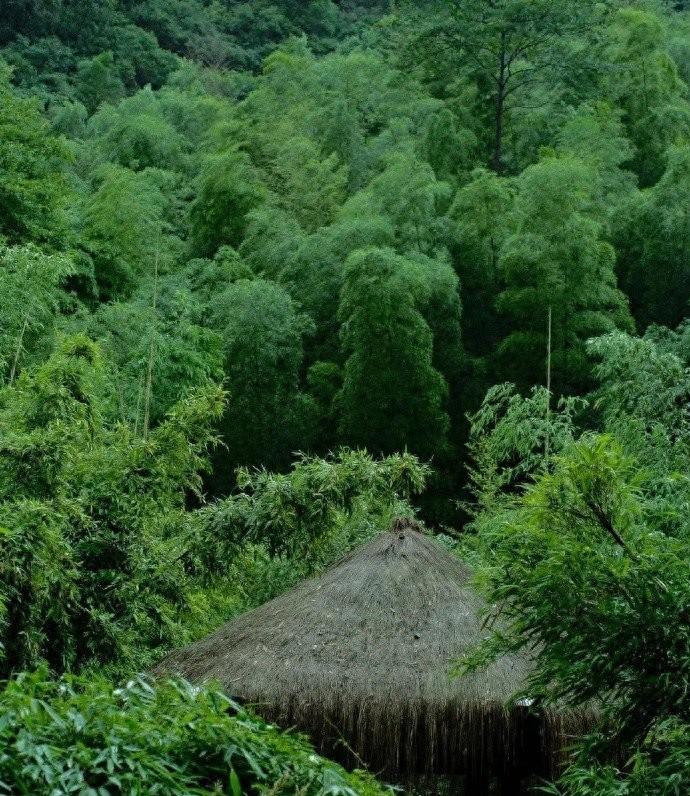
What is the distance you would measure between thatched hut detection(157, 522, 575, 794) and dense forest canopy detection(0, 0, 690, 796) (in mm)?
297

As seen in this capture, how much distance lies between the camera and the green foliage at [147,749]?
1958 millimetres

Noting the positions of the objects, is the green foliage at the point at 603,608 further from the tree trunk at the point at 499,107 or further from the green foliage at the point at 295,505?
the tree trunk at the point at 499,107

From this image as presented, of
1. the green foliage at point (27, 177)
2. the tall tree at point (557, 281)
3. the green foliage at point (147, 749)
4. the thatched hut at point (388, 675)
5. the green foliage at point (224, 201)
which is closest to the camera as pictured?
the green foliage at point (147, 749)

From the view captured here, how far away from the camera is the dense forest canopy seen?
3.67 metres

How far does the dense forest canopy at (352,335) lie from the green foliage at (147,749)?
0.02m

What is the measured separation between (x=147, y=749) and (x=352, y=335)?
1101 centimetres

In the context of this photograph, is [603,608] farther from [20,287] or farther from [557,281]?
[557,281]

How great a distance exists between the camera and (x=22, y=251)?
9.21 meters

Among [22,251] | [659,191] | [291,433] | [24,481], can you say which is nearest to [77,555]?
[24,481]

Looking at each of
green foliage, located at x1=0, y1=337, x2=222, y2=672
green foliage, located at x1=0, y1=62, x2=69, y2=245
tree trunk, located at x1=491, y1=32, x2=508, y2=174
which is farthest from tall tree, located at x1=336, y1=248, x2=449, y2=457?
green foliage, located at x1=0, y1=337, x2=222, y2=672

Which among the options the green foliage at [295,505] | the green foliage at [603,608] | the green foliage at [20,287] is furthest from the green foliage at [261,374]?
the green foliage at [603,608]

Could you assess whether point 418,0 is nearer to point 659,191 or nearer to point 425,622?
point 659,191

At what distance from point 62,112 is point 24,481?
55.4 ft

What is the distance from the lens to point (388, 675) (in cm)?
611
